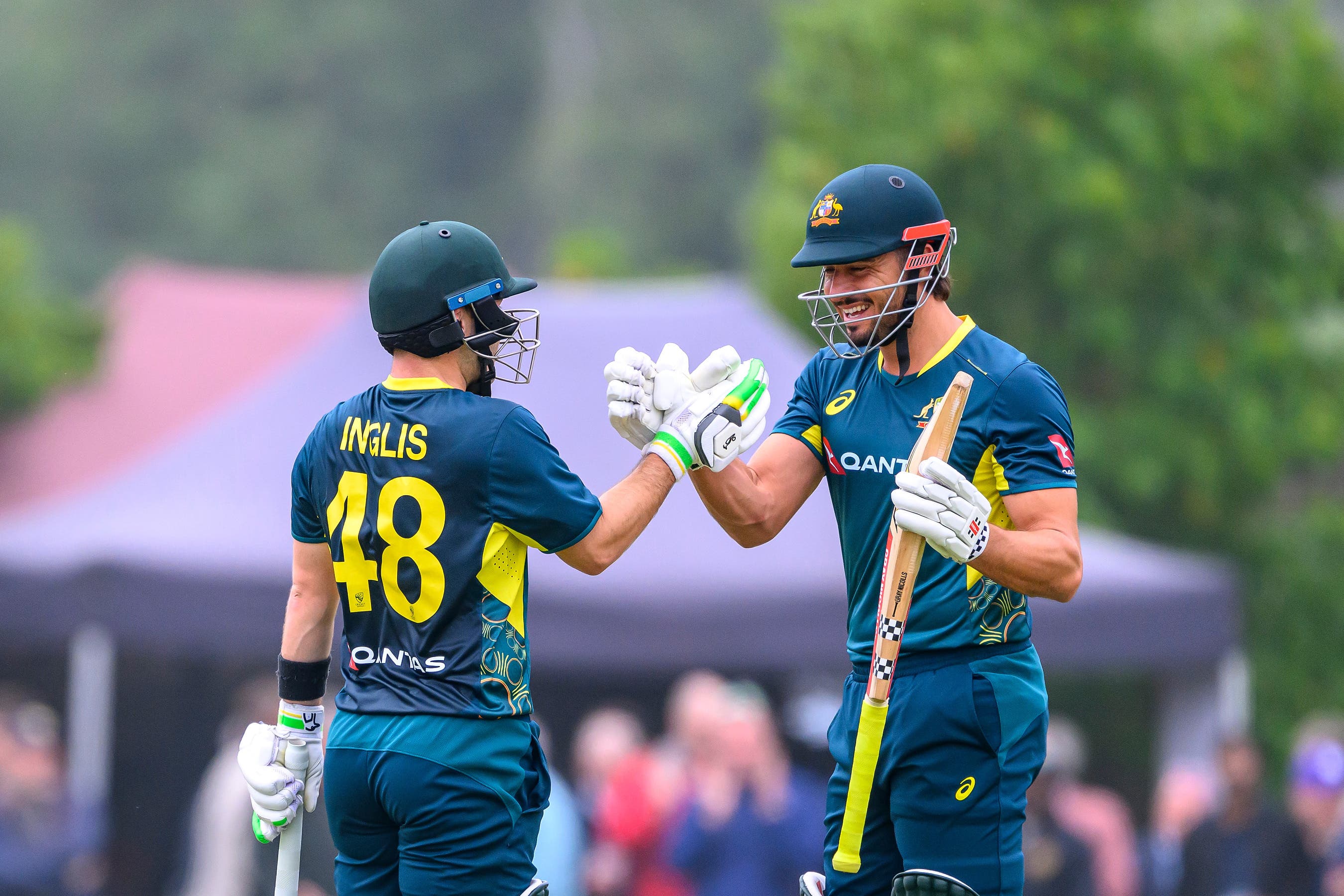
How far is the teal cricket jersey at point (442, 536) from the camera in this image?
432 centimetres

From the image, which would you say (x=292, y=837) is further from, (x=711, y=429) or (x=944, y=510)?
(x=944, y=510)

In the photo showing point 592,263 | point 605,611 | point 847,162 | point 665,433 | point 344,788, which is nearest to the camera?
point 344,788

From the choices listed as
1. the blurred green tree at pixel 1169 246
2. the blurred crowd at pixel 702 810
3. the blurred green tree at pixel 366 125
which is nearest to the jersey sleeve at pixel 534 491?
the blurred crowd at pixel 702 810

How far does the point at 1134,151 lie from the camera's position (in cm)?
1473

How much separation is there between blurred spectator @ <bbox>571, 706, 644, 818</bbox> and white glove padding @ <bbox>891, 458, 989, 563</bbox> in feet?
19.3

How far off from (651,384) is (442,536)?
0.85 meters

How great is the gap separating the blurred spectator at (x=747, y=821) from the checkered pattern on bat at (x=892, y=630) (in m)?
4.34

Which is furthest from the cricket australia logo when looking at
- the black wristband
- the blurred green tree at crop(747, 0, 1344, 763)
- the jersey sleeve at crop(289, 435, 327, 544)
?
the blurred green tree at crop(747, 0, 1344, 763)

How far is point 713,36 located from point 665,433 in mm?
35336

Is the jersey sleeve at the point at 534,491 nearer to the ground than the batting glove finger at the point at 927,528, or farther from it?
farther from it

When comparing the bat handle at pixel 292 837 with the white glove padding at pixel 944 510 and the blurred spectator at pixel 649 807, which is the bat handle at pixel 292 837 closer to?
the white glove padding at pixel 944 510

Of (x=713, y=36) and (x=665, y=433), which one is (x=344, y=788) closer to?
(x=665, y=433)

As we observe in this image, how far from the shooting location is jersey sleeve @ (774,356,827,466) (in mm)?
4926

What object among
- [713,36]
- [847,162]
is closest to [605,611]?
[847,162]
